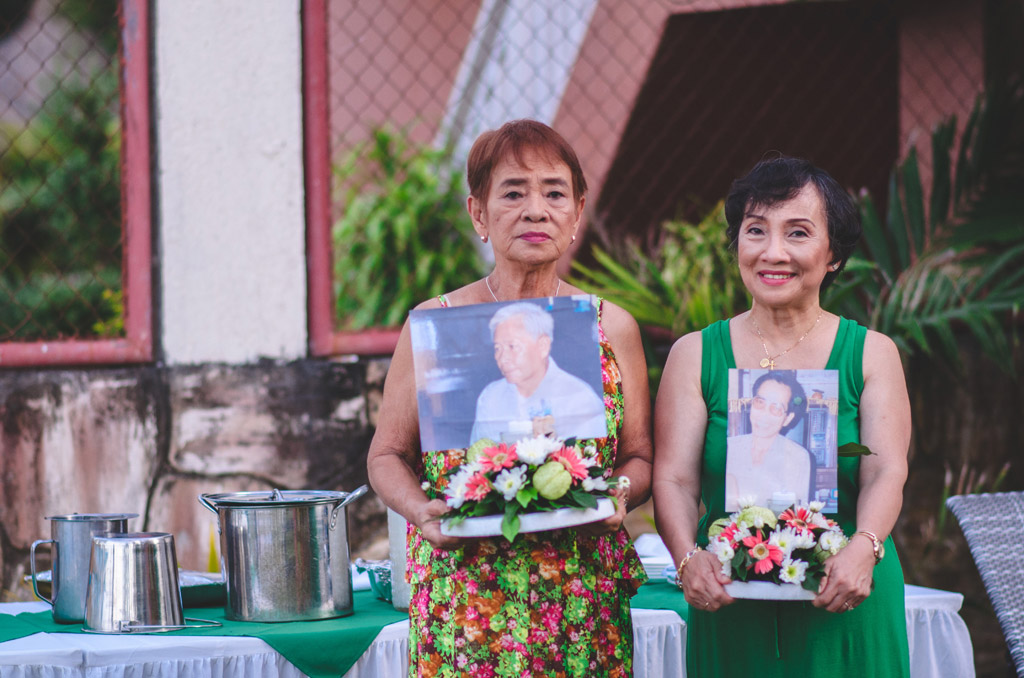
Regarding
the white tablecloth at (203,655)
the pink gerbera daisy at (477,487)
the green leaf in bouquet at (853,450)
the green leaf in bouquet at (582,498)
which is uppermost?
the green leaf in bouquet at (853,450)

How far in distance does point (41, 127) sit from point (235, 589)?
7942 millimetres

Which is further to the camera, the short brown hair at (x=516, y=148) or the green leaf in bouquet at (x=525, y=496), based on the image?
the short brown hair at (x=516, y=148)

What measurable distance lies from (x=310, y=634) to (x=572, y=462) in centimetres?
101

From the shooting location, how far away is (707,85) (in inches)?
238

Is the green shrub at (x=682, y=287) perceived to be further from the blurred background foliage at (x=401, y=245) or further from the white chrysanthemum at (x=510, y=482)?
the white chrysanthemum at (x=510, y=482)

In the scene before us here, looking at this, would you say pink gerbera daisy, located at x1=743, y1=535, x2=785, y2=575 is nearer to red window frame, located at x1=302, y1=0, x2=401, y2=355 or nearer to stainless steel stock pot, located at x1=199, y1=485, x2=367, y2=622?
stainless steel stock pot, located at x1=199, y1=485, x2=367, y2=622

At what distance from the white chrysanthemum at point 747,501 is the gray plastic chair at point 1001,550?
1124 millimetres

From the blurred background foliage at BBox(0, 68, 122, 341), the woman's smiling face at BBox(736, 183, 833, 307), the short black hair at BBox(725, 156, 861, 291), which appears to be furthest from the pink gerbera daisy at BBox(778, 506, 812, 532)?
the blurred background foliage at BBox(0, 68, 122, 341)

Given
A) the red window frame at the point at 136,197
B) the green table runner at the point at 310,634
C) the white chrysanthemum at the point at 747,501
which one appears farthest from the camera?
the red window frame at the point at 136,197

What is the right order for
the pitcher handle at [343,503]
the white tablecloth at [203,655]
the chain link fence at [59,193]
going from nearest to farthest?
the white tablecloth at [203,655]
the pitcher handle at [343,503]
the chain link fence at [59,193]

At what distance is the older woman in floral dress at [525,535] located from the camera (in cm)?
206

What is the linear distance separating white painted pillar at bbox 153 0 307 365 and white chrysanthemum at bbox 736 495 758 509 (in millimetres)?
2693

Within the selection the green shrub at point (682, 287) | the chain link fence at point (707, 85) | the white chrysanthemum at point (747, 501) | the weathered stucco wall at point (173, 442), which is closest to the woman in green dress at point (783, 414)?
the white chrysanthemum at point (747, 501)

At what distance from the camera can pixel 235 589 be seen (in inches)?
107
